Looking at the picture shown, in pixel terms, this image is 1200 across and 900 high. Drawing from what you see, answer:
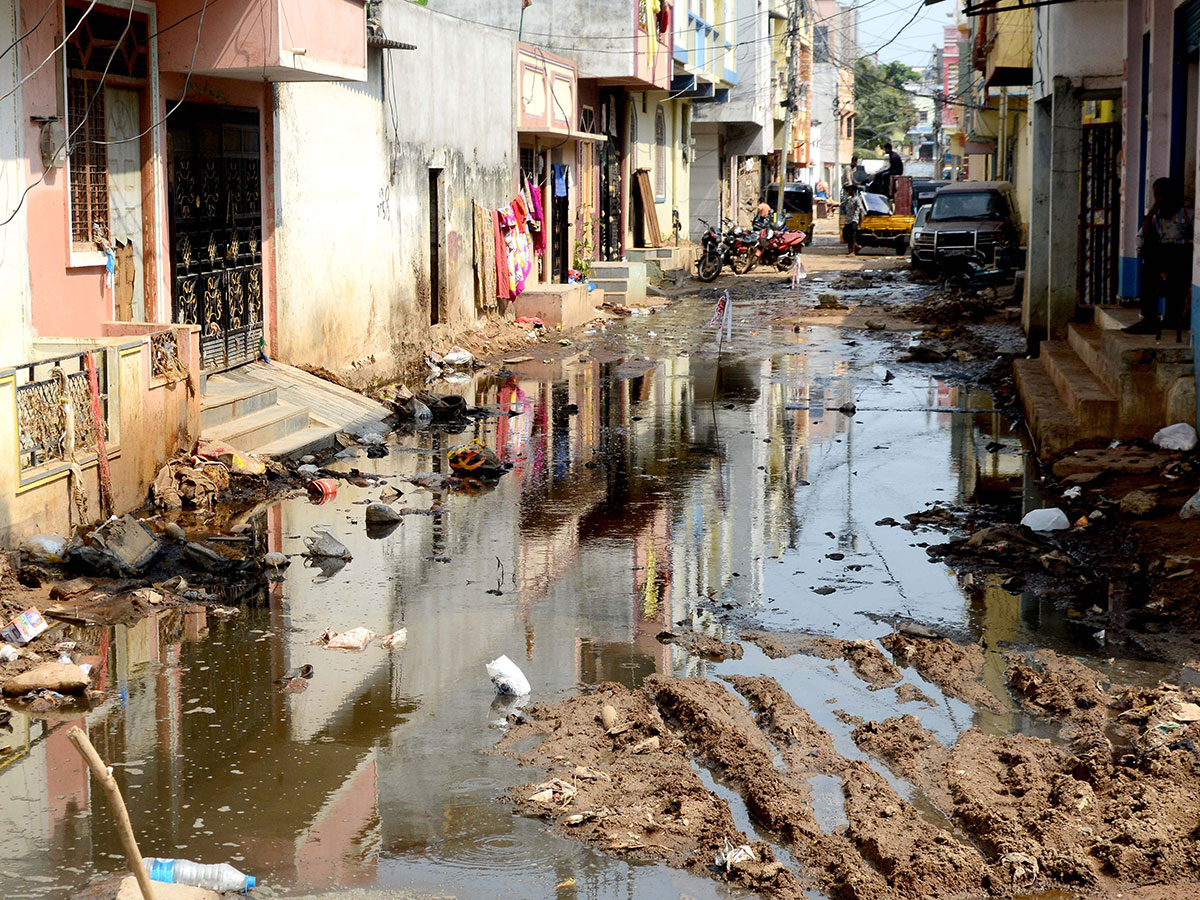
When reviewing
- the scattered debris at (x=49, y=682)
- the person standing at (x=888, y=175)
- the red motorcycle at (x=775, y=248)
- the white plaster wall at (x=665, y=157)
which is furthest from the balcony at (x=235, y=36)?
the person standing at (x=888, y=175)

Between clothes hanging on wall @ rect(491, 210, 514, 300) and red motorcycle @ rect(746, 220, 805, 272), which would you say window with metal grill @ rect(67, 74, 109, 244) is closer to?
clothes hanging on wall @ rect(491, 210, 514, 300)

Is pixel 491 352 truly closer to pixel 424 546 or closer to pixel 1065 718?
pixel 424 546

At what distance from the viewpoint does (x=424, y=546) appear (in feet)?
29.9

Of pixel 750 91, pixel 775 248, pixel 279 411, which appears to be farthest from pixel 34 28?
pixel 750 91

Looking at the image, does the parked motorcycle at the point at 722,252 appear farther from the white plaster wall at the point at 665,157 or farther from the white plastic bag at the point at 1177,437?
the white plastic bag at the point at 1177,437

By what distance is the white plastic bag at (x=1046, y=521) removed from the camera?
9.22m

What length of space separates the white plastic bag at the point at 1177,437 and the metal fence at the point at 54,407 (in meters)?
7.81

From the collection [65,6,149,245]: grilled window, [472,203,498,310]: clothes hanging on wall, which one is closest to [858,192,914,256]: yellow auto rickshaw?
[472,203,498,310]: clothes hanging on wall

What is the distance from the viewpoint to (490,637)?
7.18 m

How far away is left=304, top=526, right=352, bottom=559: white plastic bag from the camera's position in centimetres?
875

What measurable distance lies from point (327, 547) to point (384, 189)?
354 inches

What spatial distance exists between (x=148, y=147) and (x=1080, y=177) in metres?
10.7

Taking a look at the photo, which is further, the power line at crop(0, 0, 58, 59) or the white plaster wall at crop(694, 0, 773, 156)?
the white plaster wall at crop(694, 0, 773, 156)

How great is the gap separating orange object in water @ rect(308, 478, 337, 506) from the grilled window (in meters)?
2.80
